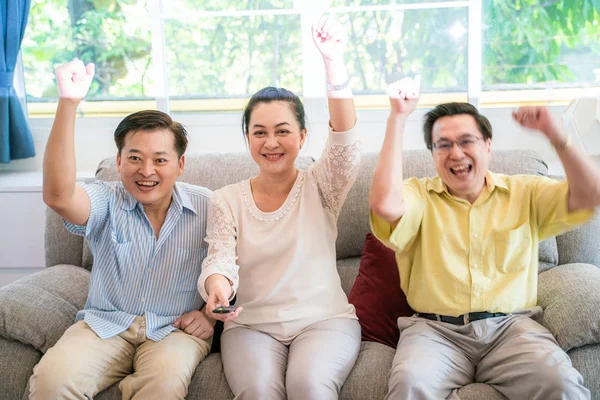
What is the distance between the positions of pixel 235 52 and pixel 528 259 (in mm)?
1901

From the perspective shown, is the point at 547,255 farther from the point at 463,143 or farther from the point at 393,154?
the point at 393,154

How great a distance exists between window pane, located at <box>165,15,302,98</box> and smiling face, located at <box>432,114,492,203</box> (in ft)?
4.75

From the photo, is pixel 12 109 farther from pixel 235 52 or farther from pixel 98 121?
pixel 235 52

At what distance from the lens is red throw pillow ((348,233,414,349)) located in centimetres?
210

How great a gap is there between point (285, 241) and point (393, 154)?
0.43 metres

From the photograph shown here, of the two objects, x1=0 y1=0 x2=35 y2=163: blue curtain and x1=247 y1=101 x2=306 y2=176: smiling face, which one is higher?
x1=0 y1=0 x2=35 y2=163: blue curtain

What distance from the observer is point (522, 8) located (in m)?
3.16

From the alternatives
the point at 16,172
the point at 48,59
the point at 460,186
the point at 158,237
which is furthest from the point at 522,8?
the point at 16,172

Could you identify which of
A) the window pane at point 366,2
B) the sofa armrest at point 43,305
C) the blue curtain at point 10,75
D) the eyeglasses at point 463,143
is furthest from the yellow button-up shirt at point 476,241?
the blue curtain at point 10,75

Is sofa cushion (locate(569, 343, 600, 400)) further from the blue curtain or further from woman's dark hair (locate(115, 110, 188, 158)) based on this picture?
the blue curtain

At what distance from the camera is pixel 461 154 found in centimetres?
193

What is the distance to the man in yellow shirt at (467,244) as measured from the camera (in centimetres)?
177

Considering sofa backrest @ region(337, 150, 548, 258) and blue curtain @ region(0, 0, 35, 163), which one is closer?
sofa backrest @ region(337, 150, 548, 258)

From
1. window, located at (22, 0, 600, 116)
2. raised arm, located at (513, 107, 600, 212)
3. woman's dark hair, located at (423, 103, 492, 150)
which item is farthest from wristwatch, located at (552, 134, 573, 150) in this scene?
window, located at (22, 0, 600, 116)
